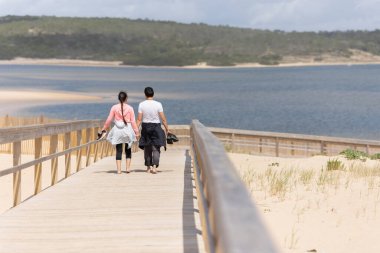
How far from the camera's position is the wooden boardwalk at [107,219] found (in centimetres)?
669

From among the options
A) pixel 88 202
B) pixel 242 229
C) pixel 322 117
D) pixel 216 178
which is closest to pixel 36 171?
pixel 88 202

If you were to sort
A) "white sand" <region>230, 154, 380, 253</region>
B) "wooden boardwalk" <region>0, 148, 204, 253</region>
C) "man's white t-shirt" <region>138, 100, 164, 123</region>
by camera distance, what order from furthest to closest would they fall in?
"man's white t-shirt" <region>138, 100, 164, 123</region>, "white sand" <region>230, 154, 380, 253</region>, "wooden boardwalk" <region>0, 148, 204, 253</region>

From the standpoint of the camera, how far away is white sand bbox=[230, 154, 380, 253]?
870 cm

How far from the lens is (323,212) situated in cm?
1032

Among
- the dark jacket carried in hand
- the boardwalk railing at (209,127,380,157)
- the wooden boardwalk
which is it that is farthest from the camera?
the boardwalk railing at (209,127,380,157)

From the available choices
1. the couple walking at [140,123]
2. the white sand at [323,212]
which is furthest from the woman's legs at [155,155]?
the white sand at [323,212]

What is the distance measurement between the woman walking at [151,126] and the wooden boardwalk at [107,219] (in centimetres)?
142

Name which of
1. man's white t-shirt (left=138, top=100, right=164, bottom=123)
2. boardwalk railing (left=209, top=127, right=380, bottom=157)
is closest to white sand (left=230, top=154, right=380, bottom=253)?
man's white t-shirt (left=138, top=100, right=164, bottom=123)

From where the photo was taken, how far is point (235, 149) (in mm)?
25844

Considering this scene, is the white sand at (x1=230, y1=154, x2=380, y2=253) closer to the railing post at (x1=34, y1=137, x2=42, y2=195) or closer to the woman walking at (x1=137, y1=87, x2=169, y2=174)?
the woman walking at (x1=137, y1=87, x2=169, y2=174)

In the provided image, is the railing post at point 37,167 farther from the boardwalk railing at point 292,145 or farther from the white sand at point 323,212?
the boardwalk railing at point 292,145

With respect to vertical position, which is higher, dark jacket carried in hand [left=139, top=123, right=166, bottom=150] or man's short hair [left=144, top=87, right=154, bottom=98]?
man's short hair [left=144, top=87, right=154, bottom=98]

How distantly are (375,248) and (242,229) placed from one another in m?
5.94

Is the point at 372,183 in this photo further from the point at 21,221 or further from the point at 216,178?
the point at 216,178
